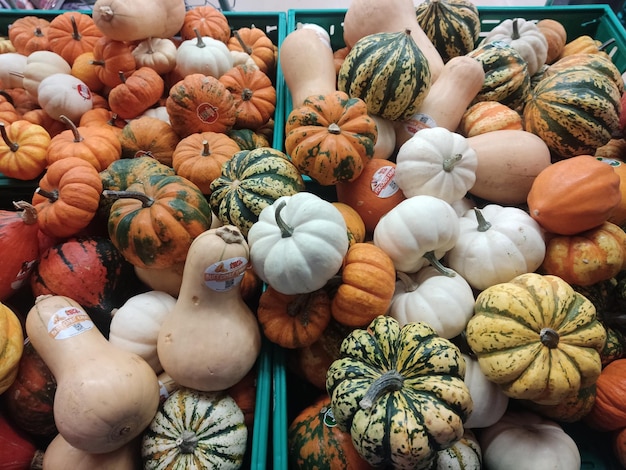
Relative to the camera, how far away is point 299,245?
102 centimetres

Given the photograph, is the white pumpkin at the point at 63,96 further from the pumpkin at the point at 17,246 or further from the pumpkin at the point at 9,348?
the pumpkin at the point at 9,348

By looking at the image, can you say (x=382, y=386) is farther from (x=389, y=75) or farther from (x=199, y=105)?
(x=199, y=105)

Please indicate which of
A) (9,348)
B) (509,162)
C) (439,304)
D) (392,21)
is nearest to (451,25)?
(392,21)

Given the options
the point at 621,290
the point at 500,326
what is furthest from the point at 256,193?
the point at 621,290

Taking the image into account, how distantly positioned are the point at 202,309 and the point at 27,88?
142 centimetres

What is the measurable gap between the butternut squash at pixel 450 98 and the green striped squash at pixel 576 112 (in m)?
0.23

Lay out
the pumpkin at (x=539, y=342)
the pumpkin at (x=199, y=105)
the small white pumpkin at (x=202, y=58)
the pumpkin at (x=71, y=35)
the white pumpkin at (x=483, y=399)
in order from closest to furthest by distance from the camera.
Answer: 1. the pumpkin at (x=539, y=342)
2. the white pumpkin at (x=483, y=399)
3. the pumpkin at (x=199, y=105)
4. the small white pumpkin at (x=202, y=58)
5. the pumpkin at (x=71, y=35)

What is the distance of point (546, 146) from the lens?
1397 mm

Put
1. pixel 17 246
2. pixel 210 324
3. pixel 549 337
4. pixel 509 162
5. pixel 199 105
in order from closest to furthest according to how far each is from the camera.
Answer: pixel 549 337, pixel 210 324, pixel 17 246, pixel 509 162, pixel 199 105

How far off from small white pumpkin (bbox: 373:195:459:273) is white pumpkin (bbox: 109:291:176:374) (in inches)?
25.7

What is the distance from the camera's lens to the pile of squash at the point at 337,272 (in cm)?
98

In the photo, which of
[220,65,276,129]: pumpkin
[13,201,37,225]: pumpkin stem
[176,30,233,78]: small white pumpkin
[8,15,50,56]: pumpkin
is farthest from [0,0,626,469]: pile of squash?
[8,15,50,56]: pumpkin

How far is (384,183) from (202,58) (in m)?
0.96

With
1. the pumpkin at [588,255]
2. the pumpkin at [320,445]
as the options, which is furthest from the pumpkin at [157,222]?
the pumpkin at [588,255]
